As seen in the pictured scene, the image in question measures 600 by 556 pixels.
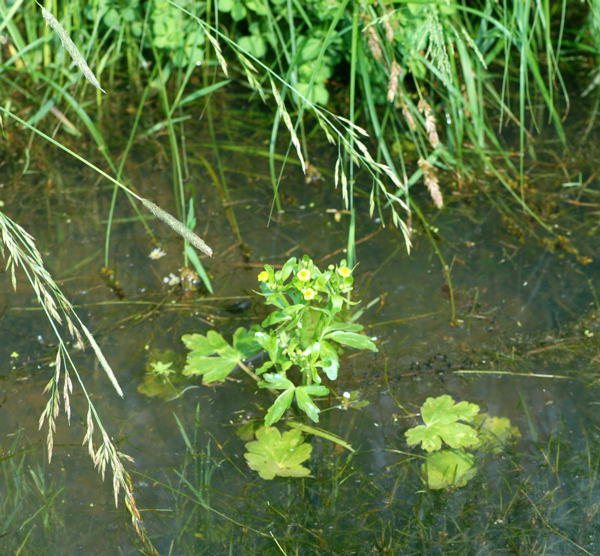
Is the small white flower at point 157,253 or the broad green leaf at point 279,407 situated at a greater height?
the broad green leaf at point 279,407

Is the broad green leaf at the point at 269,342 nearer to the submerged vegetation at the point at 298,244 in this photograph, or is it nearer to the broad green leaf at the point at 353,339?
the submerged vegetation at the point at 298,244

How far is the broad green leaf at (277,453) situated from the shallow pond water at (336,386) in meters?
0.02

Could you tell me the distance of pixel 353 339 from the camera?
185 centimetres

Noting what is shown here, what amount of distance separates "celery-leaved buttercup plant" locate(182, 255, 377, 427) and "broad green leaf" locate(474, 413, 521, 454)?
0.30 m

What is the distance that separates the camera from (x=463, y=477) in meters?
1.77

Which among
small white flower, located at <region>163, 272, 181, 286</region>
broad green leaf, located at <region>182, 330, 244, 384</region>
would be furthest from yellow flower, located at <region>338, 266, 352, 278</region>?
small white flower, located at <region>163, 272, 181, 286</region>

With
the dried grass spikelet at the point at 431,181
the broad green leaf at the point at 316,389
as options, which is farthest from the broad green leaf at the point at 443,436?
the dried grass spikelet at the point at 431,181

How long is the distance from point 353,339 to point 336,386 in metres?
0.19

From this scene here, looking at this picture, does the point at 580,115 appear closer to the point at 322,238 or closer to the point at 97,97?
the point at 322,238

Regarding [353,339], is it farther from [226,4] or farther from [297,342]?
[226,4]

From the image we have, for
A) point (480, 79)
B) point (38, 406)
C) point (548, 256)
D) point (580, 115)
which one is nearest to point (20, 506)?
point (38, 406)

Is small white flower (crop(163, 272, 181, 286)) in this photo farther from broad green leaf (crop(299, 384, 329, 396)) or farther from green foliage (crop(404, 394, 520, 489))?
green foliage (crop(404, 394, 520, 489))

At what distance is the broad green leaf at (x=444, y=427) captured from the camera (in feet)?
6.00

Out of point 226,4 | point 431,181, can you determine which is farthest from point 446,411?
point 226,4
